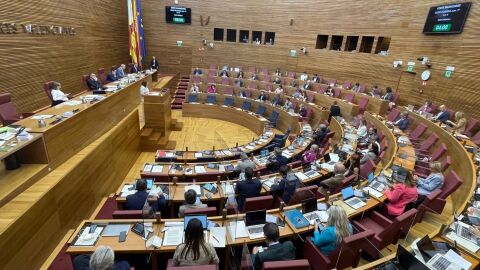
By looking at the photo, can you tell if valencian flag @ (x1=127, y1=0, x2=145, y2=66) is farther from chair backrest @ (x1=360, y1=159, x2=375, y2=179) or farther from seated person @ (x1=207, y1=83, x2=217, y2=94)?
chair backrest @ (x1=360, y1=159, x2=375, y2=179)

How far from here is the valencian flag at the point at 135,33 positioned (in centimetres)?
1255

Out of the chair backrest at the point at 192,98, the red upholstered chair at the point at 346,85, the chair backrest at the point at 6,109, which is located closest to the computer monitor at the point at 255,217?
the chair backrest at the point at 6,109

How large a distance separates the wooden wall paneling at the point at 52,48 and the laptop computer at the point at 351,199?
7.71 m

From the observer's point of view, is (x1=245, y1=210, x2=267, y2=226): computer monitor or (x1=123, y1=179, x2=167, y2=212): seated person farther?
(x1=123, y1=179, x2=167, y2=212): seated person

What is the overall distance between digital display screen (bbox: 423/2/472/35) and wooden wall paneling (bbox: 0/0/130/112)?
1208 centimetres

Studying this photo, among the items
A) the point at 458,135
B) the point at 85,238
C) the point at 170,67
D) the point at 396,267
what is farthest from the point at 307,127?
the point at 170,67

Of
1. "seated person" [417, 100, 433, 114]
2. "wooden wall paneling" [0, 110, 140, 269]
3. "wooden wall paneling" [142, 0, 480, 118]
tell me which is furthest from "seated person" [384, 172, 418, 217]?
"wooden wall paneling" [142, 0, 480, 118]

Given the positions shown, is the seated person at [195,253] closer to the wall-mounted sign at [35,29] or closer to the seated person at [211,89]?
the wall-mounted sign at [35,29]

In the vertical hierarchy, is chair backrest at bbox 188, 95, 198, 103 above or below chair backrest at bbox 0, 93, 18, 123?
below

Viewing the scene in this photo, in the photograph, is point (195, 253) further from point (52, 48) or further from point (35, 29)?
point (52, 48)

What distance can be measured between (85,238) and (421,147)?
286 inches

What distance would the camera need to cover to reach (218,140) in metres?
9.09

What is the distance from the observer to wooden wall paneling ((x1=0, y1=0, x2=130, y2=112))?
6.44m

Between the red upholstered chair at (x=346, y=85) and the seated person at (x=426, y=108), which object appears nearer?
the seated person at (x=426, y=108)
